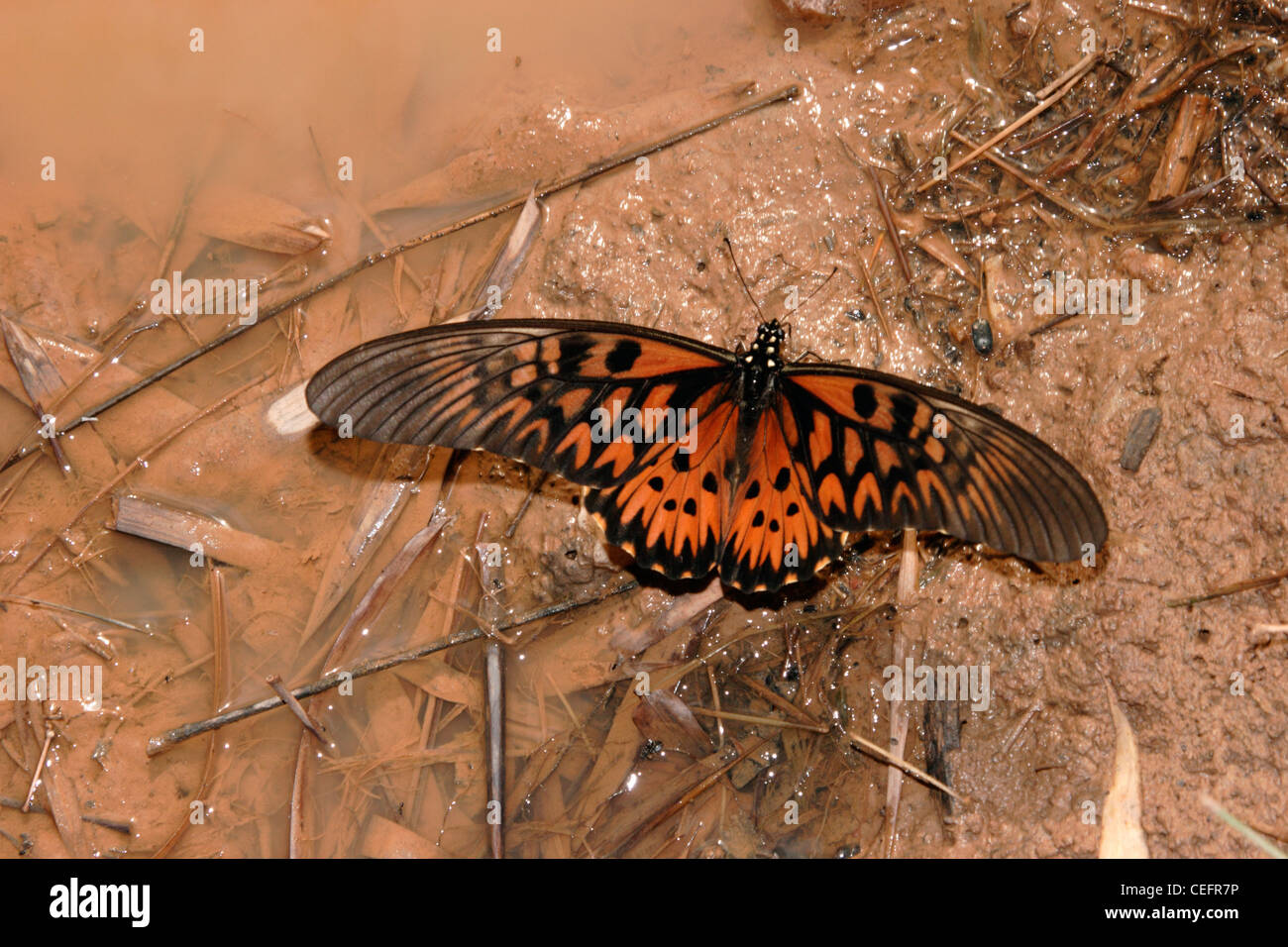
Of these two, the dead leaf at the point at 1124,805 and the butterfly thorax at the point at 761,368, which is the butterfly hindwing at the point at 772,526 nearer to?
the butterfly thorax at the point at 761,368

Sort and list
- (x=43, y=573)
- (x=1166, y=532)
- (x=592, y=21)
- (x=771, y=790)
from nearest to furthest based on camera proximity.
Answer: (x=1166, y=532)
(x=771, y=790)
(x=43, y=573)
(x=592, y=21)

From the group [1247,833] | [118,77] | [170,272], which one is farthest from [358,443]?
[1247,833]

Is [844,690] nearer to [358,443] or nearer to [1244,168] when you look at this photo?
[358,443]

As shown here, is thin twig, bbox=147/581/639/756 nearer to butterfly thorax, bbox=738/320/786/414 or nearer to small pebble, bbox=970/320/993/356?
butterfly thorax, bbox=738/320/786/414

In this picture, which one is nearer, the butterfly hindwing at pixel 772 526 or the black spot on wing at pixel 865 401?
the black spot on wing at pixel 865 401

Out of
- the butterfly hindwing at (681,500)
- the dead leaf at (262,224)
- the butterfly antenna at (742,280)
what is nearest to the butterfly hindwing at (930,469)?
the butterfly hindwing at (681,500)

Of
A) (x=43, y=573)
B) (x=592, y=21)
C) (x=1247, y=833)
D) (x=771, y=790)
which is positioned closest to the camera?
(x=1247, y=833)

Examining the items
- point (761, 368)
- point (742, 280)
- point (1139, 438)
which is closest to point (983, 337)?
point (1139, 438)

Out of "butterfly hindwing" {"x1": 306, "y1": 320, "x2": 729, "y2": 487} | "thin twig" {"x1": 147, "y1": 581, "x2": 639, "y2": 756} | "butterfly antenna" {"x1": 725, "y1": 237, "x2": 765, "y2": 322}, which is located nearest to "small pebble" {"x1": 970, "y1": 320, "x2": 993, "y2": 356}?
"butterfly antenna" {"x1": 725, "y1": 237, "x2": 765, "y2": 322}
